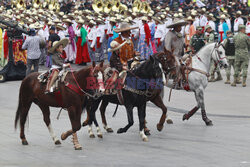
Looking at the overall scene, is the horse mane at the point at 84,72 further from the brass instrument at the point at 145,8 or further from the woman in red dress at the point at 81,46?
the brass instrument at the point at 145,8

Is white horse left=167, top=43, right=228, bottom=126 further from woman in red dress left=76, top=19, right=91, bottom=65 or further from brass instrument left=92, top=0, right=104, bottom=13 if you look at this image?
brass instrument left=92, top=0, right=104, bottom=13

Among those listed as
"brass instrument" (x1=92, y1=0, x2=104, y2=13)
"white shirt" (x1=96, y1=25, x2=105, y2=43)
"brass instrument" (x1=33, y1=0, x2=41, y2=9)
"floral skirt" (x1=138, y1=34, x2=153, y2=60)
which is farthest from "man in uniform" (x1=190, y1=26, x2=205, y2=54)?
"brass instrument" (x1=33, y1=0, x2=41, y2=9)

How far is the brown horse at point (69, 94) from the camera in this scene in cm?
1199

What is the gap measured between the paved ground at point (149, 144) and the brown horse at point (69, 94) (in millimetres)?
367

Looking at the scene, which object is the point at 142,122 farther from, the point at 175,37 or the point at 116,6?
the point at 116,6

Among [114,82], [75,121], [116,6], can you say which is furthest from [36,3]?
[75,121]

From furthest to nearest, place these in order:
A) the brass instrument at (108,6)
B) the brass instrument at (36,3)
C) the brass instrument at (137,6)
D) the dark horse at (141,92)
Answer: the brass instrument at (36,3), the brass instrument at (108,6), the brass instrument at (137,6), the dark horse at (141,92)

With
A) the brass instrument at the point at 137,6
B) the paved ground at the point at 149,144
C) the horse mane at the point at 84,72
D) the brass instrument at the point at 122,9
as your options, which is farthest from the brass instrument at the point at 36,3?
the horse mane at the point at 84,72

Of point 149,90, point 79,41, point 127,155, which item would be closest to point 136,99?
point 149,90

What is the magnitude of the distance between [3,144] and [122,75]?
2.71 meters

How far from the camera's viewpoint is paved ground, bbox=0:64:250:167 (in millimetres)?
11156

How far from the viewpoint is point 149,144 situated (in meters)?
12.7

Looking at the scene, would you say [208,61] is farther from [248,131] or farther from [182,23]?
[248,131]

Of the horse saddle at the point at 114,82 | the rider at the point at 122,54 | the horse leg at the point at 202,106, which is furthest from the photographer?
the horse leg at the point at 202,106
